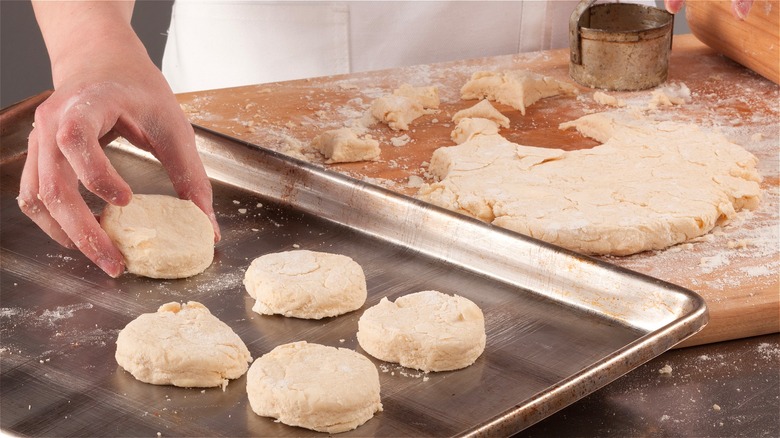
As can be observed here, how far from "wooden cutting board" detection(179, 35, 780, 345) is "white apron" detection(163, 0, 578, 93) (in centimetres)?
9

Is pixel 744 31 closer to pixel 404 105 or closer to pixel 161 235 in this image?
pixel 404 105

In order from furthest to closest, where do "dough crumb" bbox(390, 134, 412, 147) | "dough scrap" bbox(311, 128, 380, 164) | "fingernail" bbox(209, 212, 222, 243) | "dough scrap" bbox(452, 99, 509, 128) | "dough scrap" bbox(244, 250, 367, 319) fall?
"dough scrap" bbox(452, 99, 509, 128)
"dough crumb" bbox(390, 134, 412, 147)
"dough scrap" bbox(311, 128, 380, 164)
"fingernail" bbox(209, 212, 222, 243)
"dough scrap" bbox(244, 250, 367, 319)

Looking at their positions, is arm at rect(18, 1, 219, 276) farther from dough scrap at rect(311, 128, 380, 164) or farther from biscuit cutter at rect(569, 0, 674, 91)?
biscuit cutter at rect(569, 0, 674, 91)

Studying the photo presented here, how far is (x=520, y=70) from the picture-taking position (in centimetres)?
267

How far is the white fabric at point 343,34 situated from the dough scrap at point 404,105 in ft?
1.04

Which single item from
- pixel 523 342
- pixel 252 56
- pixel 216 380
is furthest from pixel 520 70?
Answer: pixel 216 380

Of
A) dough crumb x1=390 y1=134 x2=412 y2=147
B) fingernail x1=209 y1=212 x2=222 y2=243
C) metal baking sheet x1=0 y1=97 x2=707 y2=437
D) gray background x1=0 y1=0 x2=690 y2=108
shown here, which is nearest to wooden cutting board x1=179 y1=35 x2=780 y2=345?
dough crumb x1=390 y1=134 x2=412 y2=147

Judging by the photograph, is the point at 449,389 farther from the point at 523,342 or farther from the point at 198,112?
the point at 198,112

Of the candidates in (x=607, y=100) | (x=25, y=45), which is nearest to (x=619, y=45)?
(x=607, y=100)

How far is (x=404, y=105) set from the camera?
2424 millimetres

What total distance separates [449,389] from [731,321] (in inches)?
21.1

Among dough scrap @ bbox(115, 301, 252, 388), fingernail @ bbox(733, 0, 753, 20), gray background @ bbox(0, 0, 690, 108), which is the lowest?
gray background @ bbox(0, 0, 690, 108)

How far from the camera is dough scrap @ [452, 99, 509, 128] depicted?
243cm

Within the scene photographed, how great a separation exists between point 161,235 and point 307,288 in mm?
350
